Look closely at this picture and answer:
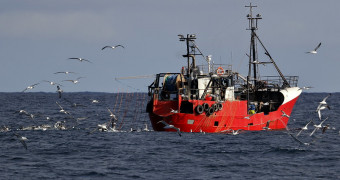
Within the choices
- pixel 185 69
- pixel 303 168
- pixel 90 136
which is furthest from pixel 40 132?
pixel 303 168

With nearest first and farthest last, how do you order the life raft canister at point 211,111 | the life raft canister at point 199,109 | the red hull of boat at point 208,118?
1. the life raft canister at point 199,109
2. the red hull of boat at point 208,118
3. the life raft canister at point 211,111

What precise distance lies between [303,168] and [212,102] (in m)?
15.7

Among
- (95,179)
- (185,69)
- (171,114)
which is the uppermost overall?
(185,69)

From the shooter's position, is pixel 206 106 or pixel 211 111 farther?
pixel 211 111

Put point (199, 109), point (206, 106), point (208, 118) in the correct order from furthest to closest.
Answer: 1. point (208, 118)
2. point (206, 106)
3. point (199, 109)

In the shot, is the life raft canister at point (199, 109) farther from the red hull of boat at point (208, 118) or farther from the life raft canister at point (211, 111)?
the life raft canister at point (211, 111)

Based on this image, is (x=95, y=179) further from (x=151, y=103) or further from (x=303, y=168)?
(x=151, y=103)

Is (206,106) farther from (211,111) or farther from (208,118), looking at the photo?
(208,118)

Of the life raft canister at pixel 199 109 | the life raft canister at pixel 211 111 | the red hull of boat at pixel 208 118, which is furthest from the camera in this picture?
the life raft canister at pixel 211 111

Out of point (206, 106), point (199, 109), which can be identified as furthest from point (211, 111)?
point (199, 109)

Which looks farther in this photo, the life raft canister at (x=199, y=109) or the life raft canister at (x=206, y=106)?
the life raft canister at (x=206, y=106)

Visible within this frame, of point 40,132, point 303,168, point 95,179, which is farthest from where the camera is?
point 40,132

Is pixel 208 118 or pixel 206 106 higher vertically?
pixel 206 106

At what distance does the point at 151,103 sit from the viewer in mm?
Result: 46188
